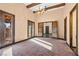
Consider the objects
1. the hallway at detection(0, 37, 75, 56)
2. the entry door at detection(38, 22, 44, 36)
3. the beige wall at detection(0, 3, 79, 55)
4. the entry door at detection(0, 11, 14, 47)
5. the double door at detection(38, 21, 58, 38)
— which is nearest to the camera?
the hallway at detection(0, 37, 75, 56)

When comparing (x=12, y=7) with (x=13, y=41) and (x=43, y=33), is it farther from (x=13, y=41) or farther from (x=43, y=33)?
(x=43, y=33)

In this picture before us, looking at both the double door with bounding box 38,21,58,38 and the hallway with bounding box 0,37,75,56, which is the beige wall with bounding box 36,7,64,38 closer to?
the double door with bounding box 38,21,58,38

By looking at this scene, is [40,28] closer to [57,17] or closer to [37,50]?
[57,17]

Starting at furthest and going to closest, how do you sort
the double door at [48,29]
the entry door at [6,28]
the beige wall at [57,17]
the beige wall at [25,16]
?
1. the double door at [48,29]
2. the beige wall at [57,17]
3. the beige wall at [25,16]
4. the entry door at [6,28]

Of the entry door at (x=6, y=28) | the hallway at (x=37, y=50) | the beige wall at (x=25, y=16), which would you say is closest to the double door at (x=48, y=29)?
the beige wall at (x=25, y=16)

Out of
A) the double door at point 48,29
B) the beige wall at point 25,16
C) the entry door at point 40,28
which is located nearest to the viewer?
the beige wall at point 25,16

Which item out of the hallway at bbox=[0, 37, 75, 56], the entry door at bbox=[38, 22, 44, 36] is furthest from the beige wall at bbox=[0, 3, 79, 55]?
the hallway at bbox=[0, 37, 75, 56]

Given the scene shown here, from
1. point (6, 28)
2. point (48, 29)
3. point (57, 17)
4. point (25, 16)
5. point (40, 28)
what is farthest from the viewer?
point (40, 28)

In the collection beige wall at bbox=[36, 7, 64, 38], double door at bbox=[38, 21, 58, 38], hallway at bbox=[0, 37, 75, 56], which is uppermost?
beige wall at bbox=[36, 7, 64, 38]

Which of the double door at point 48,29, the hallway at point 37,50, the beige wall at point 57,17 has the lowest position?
the hallway at point 37,50

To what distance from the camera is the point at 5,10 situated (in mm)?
6621

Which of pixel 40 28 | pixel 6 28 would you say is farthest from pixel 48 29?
pixel 6 28

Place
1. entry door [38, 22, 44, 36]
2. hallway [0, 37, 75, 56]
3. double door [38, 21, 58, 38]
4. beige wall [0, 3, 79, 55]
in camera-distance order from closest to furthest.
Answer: hallway [0, 37, 75, 56] < beige wall [0, 3, 79, 55] < double door [38, 21, 58, 38] < entry door [38, 22, 44, 36]

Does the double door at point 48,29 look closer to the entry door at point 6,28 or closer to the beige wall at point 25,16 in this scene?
the beige wall at point 25,16
